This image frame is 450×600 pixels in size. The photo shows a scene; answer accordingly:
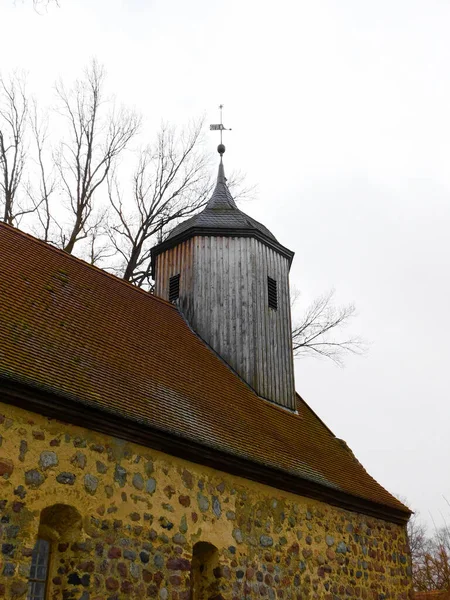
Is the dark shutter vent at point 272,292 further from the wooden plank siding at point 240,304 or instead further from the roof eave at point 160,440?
the roof eave at point 160,440

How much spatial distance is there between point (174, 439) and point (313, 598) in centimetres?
330

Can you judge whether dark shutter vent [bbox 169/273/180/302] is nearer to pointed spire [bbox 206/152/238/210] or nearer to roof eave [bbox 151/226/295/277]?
roof eave [bbox 151/226/295/277]

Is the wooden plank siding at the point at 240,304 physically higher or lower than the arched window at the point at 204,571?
higher

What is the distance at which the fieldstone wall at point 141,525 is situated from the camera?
6391mm

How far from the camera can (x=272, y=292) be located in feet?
44.2

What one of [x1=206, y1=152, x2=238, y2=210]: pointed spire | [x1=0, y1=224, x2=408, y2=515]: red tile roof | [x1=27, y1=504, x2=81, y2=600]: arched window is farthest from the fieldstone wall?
[x1=206, y1=152, x2=238, y2=210]: pointed spire

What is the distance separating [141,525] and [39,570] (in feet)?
3.79

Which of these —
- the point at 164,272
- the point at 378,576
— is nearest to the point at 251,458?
the point at 378,576

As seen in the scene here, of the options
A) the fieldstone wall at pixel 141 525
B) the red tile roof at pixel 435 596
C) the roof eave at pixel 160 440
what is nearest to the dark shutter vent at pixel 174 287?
the roof eave at pixel 160 440

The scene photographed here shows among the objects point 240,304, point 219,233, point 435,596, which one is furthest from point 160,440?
point 435,596

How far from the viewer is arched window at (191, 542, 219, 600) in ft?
26.0

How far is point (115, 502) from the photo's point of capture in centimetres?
706

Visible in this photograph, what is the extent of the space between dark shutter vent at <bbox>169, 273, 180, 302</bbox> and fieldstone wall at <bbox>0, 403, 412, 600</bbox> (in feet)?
17.5

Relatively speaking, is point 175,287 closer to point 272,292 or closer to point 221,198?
point 272,292
